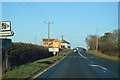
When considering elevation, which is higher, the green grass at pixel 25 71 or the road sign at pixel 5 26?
the road sign at pixel 5 26

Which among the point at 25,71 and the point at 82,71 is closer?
the point at 25,71

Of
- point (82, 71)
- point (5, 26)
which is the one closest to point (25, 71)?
point (5, 26)

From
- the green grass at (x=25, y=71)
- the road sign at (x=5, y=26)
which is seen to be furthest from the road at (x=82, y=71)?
the road sign at (x=5, y=26)

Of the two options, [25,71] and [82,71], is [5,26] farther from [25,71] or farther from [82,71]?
[82,71]

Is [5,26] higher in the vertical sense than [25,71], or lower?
higher

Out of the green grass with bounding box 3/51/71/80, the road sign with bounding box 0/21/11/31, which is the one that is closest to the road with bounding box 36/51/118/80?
the green grass with bounding box 3/51/71/80

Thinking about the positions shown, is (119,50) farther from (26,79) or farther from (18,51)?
(26,79)

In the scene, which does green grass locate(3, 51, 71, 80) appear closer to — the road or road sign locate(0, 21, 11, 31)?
the road

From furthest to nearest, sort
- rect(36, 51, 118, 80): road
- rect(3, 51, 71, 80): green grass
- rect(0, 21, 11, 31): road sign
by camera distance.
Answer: rect(36, 51, 118, 80): road
rect(0, 21, 11, 31): road sign
rect(3, 51, 71, 80): green grass

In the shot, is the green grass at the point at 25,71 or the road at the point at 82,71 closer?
the green grass at the point at 25,71

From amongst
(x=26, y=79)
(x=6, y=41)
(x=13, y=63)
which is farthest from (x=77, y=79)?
(x=13, y=63)

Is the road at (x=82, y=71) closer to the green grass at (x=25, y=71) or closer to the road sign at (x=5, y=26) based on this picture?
the green grass at (x=25, y=71)

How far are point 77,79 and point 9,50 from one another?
10.4m

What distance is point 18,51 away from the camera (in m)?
24.5
